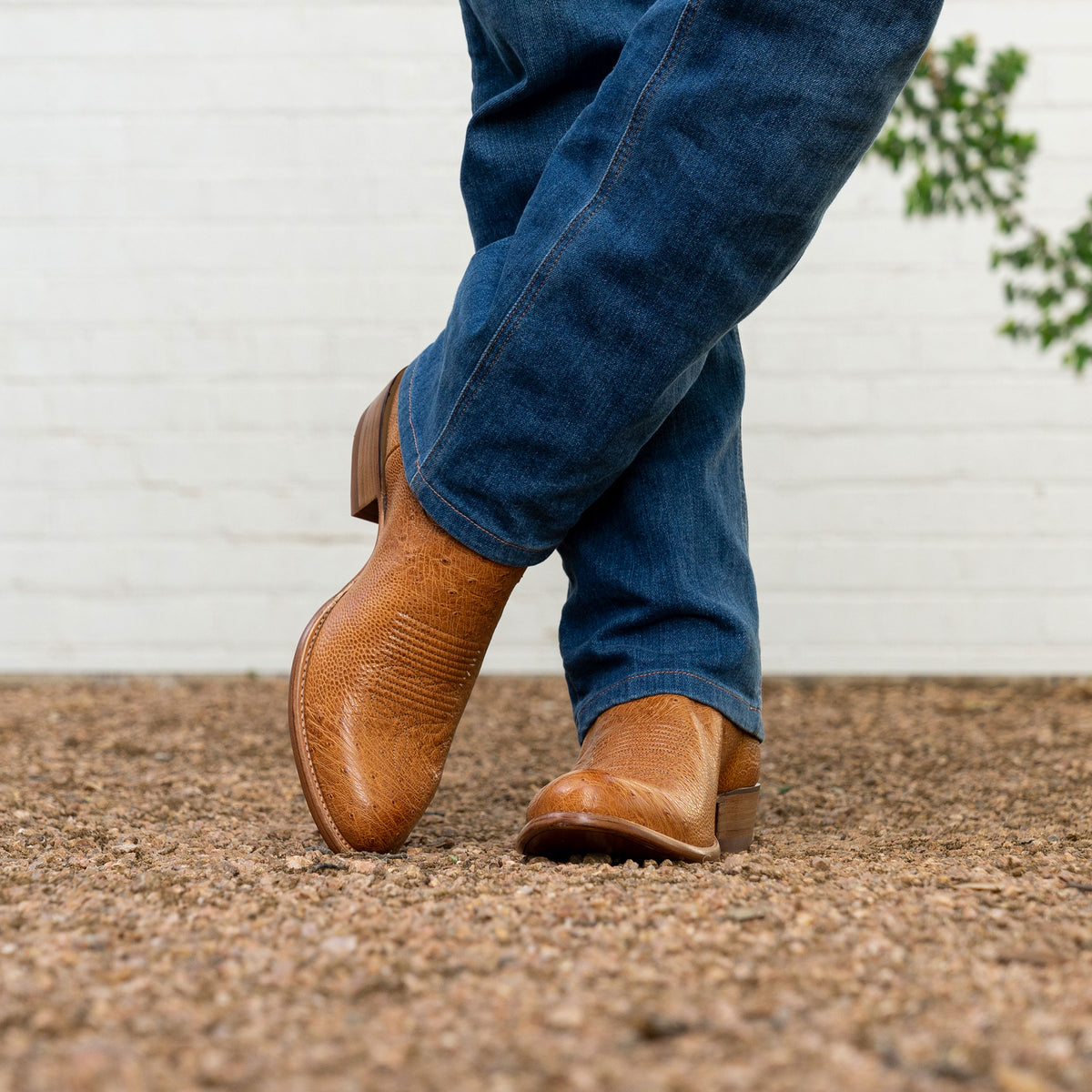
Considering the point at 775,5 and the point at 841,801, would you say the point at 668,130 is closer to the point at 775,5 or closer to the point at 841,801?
the point at 775,5

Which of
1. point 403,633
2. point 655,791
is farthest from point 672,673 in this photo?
point 403,633

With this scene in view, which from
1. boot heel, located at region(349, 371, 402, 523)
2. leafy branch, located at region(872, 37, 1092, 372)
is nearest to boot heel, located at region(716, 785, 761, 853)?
boot heel, located at region(349, 371, 402, 523)

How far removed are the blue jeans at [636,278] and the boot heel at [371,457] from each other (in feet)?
0.09

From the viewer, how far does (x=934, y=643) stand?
2488 mm

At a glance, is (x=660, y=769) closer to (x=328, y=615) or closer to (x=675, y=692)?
(x=675, y=692)

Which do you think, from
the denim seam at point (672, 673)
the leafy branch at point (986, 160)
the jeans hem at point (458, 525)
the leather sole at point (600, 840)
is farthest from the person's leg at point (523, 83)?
the leafy branch at point (986, 160)

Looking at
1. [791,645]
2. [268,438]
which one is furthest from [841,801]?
[268,438]

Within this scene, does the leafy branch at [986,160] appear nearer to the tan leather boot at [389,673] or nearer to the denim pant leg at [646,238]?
the denim pant leg at [646,238]

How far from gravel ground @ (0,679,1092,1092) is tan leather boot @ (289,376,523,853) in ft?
0.15

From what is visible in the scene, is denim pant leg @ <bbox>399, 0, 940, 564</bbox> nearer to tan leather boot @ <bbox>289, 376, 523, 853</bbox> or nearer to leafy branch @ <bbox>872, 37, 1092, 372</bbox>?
tan leather boot @ <bbox>289, 376, 523, 853</bbox>

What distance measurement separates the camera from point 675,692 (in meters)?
0.91

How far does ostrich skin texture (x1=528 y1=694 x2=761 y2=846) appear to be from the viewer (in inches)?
31.5

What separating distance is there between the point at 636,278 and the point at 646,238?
0.03 meters

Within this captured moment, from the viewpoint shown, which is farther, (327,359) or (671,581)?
(327,359)
